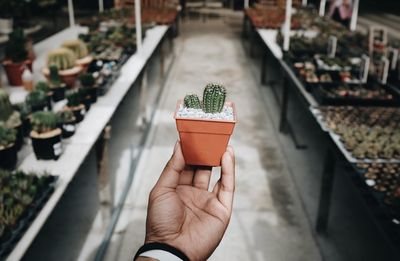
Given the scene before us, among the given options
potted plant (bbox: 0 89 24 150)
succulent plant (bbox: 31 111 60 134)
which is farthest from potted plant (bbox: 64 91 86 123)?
succulent plant (bbox: 31 111 60 134)

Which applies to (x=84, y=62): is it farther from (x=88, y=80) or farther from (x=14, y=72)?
(x=88, y=80)

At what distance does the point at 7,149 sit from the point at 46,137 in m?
0.21

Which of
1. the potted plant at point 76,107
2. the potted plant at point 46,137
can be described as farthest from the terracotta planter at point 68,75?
the potted plant at point 46,137

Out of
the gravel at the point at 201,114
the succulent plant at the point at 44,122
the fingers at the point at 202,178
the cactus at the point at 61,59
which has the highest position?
the gravel at the point at 201,114

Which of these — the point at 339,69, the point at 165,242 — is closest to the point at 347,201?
the point at 339,69

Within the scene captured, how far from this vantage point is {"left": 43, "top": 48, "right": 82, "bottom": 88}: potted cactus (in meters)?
3.98

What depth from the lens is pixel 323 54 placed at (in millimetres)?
5637

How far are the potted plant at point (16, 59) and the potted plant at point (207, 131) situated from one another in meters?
3.10

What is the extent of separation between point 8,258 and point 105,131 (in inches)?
60.1

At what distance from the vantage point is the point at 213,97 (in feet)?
4.75

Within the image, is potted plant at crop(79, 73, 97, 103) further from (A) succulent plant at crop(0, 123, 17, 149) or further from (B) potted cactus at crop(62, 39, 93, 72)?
(A) succulent plant at crop(0, 123, 17, 149)

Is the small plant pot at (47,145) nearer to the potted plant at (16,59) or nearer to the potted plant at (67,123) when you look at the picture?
the potted plant at (67,123)

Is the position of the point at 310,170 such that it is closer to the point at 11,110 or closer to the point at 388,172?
the point at 388,172

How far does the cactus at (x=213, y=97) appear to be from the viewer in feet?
4.72
